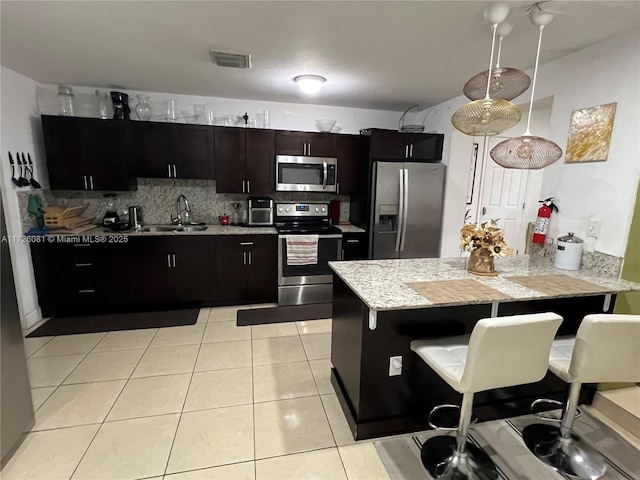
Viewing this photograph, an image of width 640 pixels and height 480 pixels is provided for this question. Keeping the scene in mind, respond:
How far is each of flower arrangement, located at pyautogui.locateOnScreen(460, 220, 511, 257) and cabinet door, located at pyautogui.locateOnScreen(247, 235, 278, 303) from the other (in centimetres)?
217

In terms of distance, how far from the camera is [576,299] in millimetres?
2113

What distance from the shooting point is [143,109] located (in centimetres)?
353

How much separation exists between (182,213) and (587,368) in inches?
155

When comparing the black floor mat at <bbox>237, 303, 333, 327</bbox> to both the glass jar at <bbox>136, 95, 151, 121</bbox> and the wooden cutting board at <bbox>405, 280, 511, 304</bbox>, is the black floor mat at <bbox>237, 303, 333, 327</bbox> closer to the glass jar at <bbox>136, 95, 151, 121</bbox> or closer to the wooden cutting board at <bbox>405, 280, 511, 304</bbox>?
the wooden cutting board at <bbox>405, 280, 511, 304</bbox>

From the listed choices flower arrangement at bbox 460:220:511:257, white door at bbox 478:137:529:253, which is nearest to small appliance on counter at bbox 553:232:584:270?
flower arrangement at bbox 460:220:511:257

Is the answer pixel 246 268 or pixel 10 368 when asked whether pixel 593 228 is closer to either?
pixel 246 268

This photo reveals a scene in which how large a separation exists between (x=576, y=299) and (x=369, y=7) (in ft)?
7.26

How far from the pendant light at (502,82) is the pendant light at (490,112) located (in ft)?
0.18

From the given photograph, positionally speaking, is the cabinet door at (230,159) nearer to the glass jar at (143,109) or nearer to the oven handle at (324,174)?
the glass jar at (143,109)

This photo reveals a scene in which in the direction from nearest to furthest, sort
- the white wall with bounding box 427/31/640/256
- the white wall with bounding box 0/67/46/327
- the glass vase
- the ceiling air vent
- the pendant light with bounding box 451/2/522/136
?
1. the pendant light with bounding box 451/2/522/136
2. the white wall with bounding box 427/31/640/256
3. the glass vase
4. the ceiling air vent
5. the white wall with bounding box 0/67/46/327

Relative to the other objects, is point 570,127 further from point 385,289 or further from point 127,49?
point 127,49

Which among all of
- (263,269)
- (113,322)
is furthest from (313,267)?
(113,322)

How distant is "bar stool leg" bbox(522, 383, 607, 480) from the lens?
1681 millimetres

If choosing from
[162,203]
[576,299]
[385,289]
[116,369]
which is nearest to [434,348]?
[385,289]
